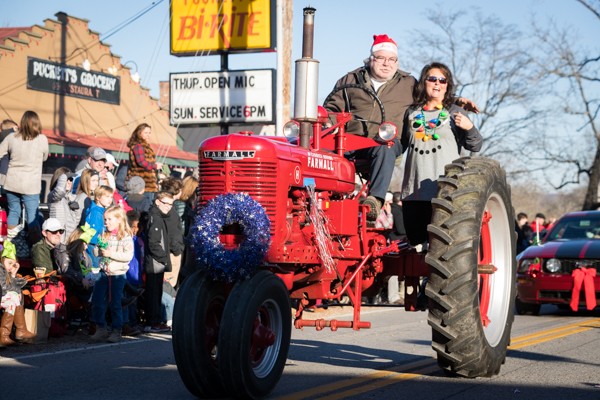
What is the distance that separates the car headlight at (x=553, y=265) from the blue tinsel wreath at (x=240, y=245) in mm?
9770

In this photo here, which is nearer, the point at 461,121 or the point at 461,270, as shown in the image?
the point at 461,270

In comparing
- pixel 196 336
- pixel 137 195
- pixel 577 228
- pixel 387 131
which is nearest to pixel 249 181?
pixel 196 336

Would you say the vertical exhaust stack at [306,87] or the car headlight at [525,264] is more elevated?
the vertical exhaust stack at [306,87]

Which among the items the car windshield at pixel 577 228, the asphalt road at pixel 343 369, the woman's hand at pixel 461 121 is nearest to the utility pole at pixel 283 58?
the car windshield at pixel 577 228

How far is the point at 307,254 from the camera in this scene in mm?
7668

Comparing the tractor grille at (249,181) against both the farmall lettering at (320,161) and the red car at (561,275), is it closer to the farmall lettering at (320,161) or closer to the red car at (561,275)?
the farmall lettering at (320,161)

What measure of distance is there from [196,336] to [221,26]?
15807 millimetres

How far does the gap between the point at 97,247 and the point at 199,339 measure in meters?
5.75

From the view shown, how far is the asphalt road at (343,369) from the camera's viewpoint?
749 cm

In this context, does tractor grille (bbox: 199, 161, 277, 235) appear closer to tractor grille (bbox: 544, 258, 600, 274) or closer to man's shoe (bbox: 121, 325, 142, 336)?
man's shoe (bbox: 121, 325, 142, 336)

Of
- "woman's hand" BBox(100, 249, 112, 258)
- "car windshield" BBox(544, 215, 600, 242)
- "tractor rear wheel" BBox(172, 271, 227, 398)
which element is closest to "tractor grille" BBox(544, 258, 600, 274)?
"car windshield" BBox(544, 215, 600, 242)

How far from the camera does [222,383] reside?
6.70 meters

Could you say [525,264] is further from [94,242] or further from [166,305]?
[94,242]

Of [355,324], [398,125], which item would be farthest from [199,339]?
[398,125]
